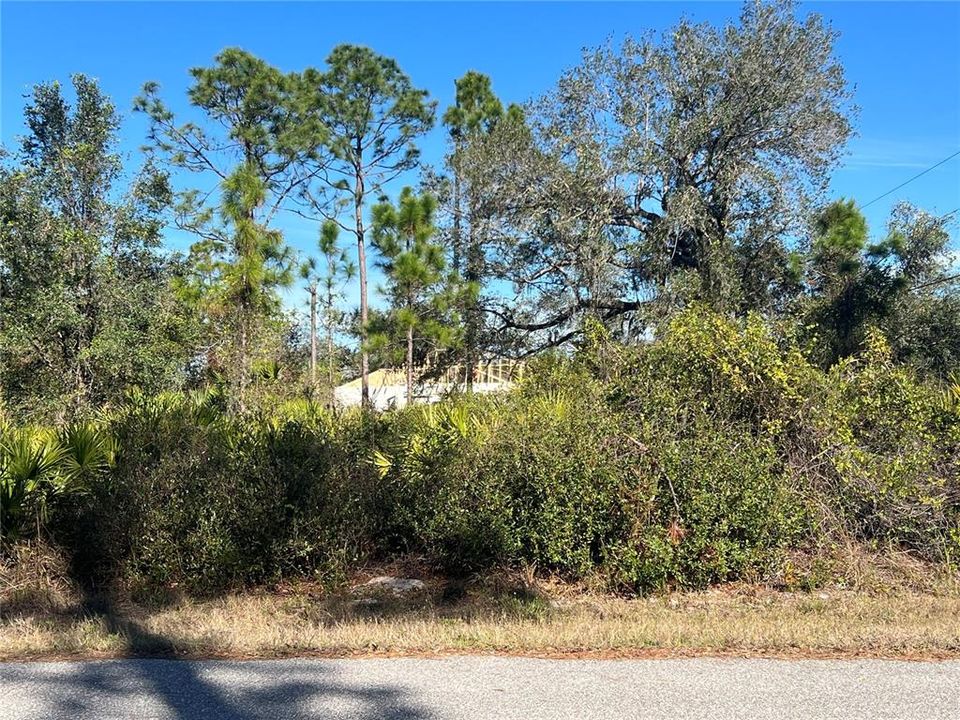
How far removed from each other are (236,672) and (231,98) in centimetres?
2564

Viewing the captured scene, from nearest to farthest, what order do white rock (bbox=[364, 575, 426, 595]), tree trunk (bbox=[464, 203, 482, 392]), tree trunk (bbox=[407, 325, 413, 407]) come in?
1. white rock (bbox=[364, 575, 426, 595])
2. tree trunk (bbox=[407, 325, 413, 407])
3. tree trunk (bbox=[464, 203, 482, 392])

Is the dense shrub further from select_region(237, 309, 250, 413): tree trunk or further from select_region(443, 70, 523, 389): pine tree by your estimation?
select_region(443, 70, 523, 389): pine tree

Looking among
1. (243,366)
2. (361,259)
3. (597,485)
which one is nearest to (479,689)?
(597,485)

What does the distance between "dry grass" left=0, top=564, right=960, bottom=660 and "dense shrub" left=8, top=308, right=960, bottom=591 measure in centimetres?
38

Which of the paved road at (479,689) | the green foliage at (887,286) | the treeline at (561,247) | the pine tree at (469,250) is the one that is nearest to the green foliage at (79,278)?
the treeline at (561,247)

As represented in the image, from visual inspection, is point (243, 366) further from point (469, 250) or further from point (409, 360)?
point (469, 250)

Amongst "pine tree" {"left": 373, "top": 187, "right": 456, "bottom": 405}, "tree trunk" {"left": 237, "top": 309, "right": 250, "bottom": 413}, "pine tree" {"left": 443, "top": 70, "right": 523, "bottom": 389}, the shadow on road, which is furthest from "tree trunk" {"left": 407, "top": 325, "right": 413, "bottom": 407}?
the shadow on road

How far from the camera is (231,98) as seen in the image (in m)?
26.5

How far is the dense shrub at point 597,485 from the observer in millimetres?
6867

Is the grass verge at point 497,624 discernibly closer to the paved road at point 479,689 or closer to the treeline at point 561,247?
the paved road at point 479,689

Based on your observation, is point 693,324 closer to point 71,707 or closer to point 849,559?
point 849,559

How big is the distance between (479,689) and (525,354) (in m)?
12.7

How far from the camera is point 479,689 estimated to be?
13.4 ft

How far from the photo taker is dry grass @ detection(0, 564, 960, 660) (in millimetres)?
4789
